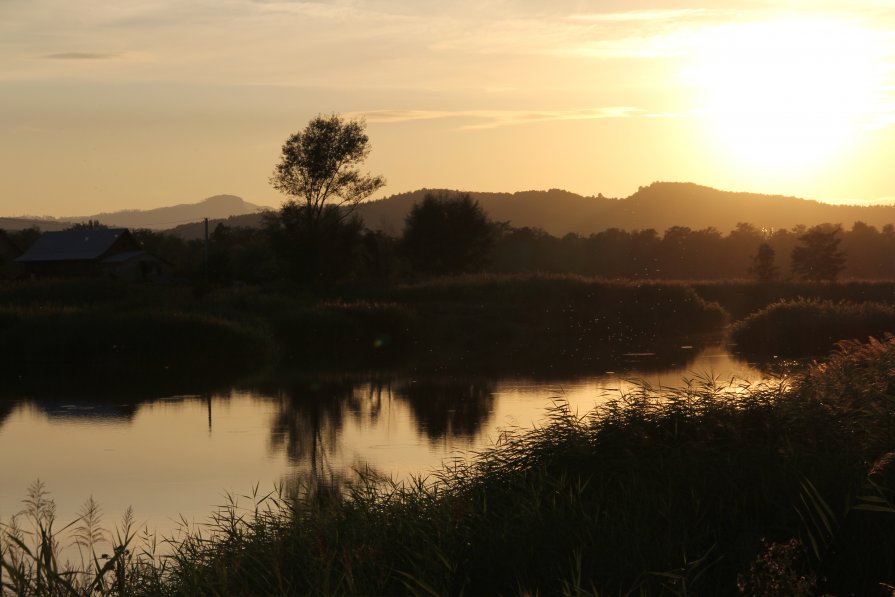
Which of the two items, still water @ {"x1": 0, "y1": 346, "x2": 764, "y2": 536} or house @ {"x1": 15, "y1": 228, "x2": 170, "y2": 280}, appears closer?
still water @ {"x1": 0, "y1": 346, "x2": 764, "y2": 536}

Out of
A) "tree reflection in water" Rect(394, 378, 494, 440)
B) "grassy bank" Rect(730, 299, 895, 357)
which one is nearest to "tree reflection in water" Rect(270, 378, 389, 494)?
"tree reflection in water" Rect(394, 378, 494, 440)

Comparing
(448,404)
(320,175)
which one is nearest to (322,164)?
(320,175)

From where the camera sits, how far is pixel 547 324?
51.7m

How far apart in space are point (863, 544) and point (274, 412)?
1707cm

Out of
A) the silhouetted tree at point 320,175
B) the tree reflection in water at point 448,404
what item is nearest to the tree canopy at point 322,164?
the silhouetted tree at point 320,175

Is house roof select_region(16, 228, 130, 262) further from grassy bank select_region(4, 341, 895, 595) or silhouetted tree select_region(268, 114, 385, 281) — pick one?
grassy bank select_region(4, 341, 895, 595)

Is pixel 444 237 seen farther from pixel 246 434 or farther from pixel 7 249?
pixel 246 434

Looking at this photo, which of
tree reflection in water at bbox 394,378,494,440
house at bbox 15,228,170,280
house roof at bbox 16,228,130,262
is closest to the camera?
tree reflection in water at bbox 394,378,494,440

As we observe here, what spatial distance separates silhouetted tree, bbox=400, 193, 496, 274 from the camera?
3004 inches

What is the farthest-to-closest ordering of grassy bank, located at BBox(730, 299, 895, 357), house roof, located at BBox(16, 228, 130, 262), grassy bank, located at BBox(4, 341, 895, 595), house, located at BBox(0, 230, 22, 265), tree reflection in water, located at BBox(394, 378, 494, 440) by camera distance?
house, located at BBox(0, 230, 22, 265) < house roof, located at BBox(16, 228, 130, 262) < grassy bank, located at BBox(730, 299, 895, 357) < tree reflection in water, located at BBox(394, 378, 494, 440) < grassy bank, located at BBox(4, 341, 895, 595)

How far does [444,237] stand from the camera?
76438mm

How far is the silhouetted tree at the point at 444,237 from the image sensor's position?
7631cm

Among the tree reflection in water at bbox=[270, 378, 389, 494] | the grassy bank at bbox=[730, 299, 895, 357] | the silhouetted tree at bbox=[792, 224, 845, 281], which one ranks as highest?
the silhouetted tree at bbox=[792, 224, 845, 281]

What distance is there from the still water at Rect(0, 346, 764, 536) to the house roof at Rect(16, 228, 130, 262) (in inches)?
1934
